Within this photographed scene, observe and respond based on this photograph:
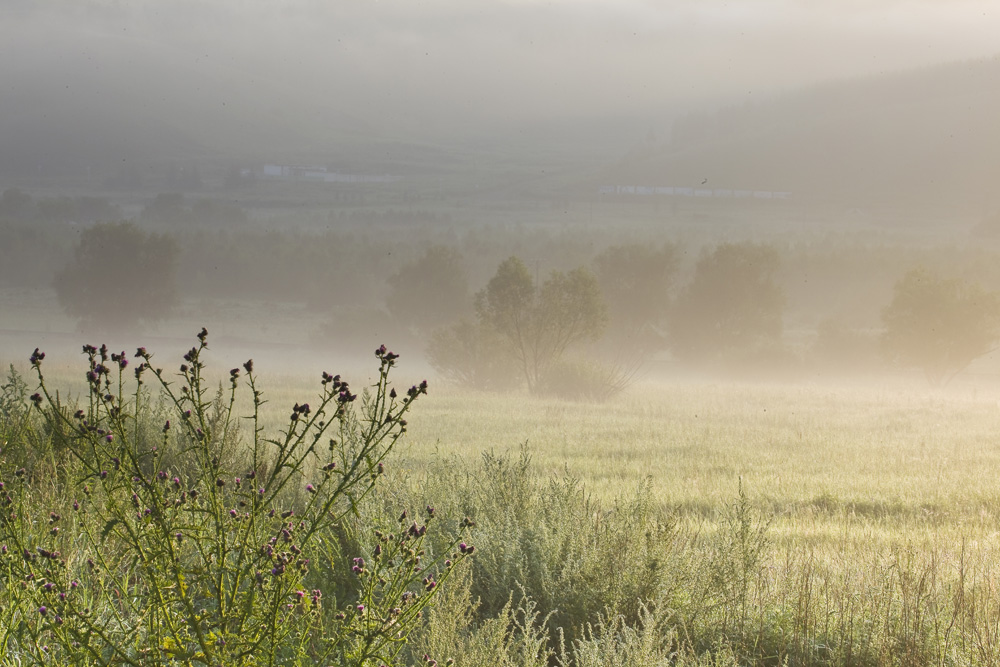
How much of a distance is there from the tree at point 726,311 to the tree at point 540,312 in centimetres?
2395

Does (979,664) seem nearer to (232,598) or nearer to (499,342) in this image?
(232,598)

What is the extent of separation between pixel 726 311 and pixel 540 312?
2860 centimetres

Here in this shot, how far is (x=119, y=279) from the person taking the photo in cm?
7350

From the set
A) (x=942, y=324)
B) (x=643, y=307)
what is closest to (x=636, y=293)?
(x=643, y=307)

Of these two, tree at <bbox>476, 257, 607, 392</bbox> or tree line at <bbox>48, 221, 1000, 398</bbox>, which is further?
tree line at <bbox>48, 221, 1000, 398</bbox>

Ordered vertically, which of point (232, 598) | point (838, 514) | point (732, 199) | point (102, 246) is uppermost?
A: point (732, 199)

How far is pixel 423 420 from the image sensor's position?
24.7 m

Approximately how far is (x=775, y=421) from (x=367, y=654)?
24398 mm

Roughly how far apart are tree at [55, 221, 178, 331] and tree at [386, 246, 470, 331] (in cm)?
1908

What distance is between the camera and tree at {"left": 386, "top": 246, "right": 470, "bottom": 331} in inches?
2916

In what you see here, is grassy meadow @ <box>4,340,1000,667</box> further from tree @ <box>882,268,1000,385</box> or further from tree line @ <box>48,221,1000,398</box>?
tree @ <box>882,268,1000,385</box>

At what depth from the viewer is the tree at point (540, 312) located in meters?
44.3

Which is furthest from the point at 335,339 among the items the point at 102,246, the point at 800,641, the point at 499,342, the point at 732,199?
the point at 732,199

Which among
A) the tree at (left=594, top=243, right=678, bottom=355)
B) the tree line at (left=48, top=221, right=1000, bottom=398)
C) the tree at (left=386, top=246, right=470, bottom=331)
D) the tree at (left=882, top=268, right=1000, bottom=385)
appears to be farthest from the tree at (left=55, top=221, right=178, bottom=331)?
the tree at (left=882, top=268, right=1000, bottom=385)
